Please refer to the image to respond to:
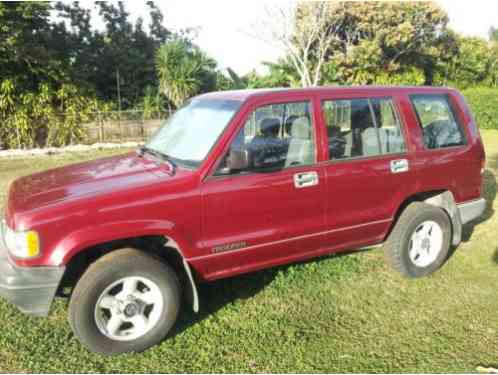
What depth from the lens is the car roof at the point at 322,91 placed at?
3.66 metres

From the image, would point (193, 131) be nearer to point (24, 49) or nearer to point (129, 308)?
point (129, 308)

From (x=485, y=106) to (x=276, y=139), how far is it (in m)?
19.7

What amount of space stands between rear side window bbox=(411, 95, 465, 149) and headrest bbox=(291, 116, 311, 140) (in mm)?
1292

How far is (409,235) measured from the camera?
4.25 m

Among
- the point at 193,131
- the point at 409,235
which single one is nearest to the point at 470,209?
the point at 409,235

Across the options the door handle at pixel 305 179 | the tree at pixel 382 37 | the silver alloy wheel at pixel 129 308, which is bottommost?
the silver alloy wheel at pixel 129 308

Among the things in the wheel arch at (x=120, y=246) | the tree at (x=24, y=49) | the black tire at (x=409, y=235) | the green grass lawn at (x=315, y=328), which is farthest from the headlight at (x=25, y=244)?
the tree at (x=24, y=49)

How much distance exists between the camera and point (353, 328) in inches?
138

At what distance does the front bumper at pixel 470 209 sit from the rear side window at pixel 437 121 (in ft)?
2.16

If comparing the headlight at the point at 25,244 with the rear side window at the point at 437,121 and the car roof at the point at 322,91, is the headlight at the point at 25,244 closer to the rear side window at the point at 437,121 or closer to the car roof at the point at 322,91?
the car roof at the point at 322,91

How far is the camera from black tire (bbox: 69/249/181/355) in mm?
2975

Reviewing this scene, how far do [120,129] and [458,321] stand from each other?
14.8 meters

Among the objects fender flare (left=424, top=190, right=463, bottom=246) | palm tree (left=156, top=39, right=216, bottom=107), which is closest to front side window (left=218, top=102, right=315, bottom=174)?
fender flare (left=424, top=190, right=463, bottom=246)

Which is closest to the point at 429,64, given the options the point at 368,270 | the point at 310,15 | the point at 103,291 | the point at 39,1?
the point at 310,15
